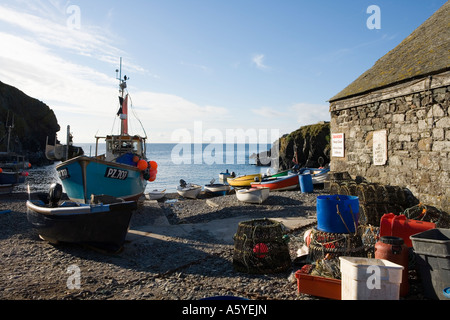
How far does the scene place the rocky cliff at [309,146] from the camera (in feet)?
135

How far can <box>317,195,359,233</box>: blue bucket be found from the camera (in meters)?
5.04

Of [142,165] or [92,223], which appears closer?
[92,223]

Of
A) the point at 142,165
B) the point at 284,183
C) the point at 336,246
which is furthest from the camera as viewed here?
the point at 284,183

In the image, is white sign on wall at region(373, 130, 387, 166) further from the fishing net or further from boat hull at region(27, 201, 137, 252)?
boat hull at region(27, 201, 137, 252)

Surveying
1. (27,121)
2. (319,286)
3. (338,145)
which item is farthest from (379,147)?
(27,121)

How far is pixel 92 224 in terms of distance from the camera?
6.60 metres

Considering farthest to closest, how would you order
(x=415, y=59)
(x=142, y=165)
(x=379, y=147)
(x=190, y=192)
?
(x=190, y=192), (x=142, y=165), (x=379, y=147), (x=415, y=59)

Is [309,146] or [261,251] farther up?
[309,146]

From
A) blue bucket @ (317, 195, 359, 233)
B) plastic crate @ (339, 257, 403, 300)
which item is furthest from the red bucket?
plastic crate @ (339, 257, 403, 300)

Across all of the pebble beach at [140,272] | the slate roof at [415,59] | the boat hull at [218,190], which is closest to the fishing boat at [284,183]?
the boat hull at [218,190]

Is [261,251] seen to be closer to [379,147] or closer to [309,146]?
[379,147]

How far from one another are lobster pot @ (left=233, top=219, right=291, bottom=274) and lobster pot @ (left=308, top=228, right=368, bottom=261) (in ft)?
1.62

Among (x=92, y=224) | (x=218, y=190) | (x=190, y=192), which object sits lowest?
(x=190, y=192)

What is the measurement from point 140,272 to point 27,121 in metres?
81.0
